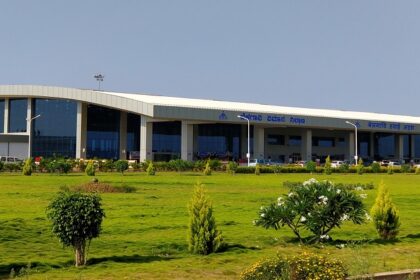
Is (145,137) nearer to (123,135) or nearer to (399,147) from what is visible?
(123,135)

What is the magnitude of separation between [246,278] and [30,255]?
19.5ft

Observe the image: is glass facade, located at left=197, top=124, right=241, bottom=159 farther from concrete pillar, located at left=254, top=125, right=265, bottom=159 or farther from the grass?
the grass

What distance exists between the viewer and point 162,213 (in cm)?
1898

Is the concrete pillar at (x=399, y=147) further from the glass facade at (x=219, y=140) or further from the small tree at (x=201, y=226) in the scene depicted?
the small tree at (x=201, y=226)

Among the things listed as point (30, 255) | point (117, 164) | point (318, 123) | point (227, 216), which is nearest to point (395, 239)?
point (227, 216)

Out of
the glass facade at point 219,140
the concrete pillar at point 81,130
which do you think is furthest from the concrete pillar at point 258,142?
the concrete pillar at point 81,130

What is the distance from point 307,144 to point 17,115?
140 ft

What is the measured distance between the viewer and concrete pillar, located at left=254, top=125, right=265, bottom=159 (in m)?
78.4

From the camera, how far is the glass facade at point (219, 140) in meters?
82.6

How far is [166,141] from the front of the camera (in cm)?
7975

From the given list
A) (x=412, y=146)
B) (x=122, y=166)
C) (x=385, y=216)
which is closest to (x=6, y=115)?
(x=122, y=166)

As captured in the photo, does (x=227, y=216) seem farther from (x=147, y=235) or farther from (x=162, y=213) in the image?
(x=147, y=235)

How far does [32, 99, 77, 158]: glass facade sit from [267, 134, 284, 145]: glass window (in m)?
32.6

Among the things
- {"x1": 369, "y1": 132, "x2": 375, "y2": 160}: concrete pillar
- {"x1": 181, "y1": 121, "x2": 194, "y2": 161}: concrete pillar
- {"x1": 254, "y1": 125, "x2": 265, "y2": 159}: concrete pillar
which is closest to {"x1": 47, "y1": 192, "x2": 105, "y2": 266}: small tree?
{"x1": 181, "y1": 121, "x2": 194, "y2": 161}: concrete pillar
